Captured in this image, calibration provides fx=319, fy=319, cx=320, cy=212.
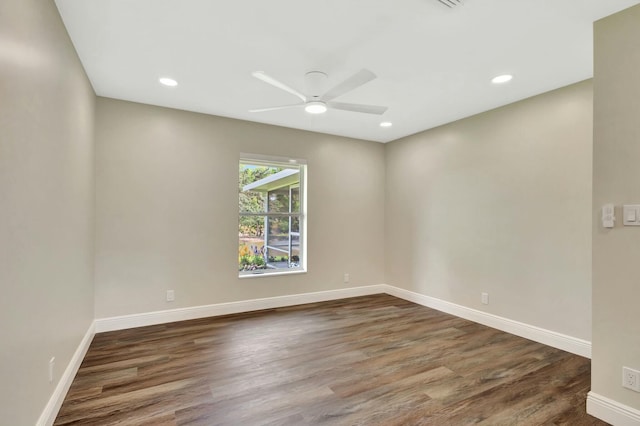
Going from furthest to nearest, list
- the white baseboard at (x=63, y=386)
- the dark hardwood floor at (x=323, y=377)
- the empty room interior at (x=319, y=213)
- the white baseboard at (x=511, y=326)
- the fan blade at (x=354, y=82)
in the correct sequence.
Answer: the white baseboard at (x=511, y=326) < the fan blade at (x=354, y=82) < the dark hardwood floor at (x=323, y=377) < the empty room interior at (x=319, y=213) < the white baseboard at (x=63, y=386)

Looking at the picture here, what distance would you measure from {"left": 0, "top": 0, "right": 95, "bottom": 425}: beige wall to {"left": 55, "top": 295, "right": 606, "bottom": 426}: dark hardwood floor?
516mm

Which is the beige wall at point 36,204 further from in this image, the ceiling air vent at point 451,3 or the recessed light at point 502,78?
the recessed light at point 502,78

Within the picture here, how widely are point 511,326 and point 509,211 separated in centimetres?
129

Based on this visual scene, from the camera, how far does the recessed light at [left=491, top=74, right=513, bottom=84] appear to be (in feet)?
9.60

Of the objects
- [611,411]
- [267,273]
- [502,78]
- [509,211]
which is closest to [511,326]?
[509,211]

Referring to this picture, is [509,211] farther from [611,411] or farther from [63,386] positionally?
[63,386]

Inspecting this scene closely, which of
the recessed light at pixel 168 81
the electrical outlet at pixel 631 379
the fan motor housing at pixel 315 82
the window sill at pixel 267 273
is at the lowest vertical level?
the electrical outlet at pixel 631 379

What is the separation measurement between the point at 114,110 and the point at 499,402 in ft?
14.9

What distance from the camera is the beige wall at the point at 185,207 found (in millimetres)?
3576

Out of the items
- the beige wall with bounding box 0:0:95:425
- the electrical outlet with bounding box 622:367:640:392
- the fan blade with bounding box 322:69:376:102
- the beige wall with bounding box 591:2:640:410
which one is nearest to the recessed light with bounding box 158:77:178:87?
the beige wall with bounding box 0:0:95:425

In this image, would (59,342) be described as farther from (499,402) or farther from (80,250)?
(499,402)

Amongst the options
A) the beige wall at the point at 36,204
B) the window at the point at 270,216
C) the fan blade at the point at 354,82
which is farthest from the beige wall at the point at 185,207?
the fan blade at the point at 354,82

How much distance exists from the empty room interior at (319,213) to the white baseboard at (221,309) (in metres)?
0.03

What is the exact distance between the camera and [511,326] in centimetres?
356
